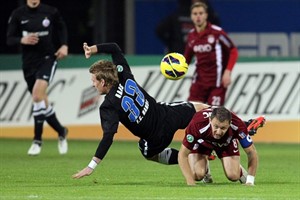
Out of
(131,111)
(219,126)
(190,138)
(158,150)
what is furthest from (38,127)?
(219,126)

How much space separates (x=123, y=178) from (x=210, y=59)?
462cm

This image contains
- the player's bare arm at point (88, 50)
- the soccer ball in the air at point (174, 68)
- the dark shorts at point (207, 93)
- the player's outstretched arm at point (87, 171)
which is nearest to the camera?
the player's outstretched arm at point (87, 171)

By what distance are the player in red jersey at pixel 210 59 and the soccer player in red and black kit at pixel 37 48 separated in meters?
2.05

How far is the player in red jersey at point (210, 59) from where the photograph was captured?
18422 mm

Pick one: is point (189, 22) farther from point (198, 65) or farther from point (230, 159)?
point (230, 159)

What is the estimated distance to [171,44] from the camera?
23.5 metres

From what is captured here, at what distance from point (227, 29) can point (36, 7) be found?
6657 millimetres

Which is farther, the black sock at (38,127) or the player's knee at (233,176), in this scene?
the black sock at (38,127)


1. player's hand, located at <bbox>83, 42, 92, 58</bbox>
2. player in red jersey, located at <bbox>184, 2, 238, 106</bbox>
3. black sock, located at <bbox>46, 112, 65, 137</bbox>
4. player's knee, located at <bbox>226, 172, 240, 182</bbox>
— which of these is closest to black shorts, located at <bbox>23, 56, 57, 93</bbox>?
black sock, located at <bbox>46, 112, 65, 137</bbox>

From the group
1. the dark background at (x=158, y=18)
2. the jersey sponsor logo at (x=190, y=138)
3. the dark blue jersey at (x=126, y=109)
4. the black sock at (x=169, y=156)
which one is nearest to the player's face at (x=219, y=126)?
the jersey sponsor logo at (x=190, y=138)

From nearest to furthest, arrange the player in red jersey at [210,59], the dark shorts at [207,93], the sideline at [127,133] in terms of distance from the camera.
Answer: the player in red jersey at [210,59]
the dark shorts at [207,93]
the sideline at [127,133]

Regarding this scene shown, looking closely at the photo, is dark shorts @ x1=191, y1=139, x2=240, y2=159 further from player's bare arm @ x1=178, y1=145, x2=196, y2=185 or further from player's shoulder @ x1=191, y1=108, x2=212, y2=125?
player's shoulder @ x1=191, y1=108, x2=212, y2=125

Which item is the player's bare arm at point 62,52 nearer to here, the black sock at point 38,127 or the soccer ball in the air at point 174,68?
the black sock at point 38,127

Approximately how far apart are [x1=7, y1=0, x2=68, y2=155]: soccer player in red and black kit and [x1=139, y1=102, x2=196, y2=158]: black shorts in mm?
4257
